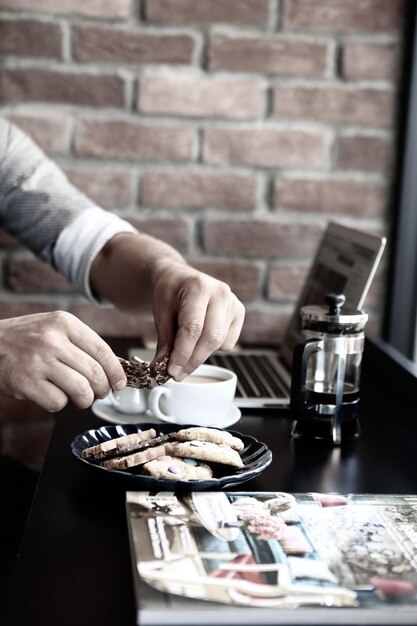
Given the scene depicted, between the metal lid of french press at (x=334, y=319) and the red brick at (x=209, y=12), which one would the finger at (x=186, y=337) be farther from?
the red brick at (x=209, y=12)

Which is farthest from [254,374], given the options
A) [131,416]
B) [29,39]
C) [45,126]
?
[29,39]

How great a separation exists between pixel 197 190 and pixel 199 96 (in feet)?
0.59

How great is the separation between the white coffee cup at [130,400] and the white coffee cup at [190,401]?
3cm

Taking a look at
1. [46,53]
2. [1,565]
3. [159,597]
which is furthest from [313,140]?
[159,597]

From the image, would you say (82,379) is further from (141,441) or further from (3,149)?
(3,149)

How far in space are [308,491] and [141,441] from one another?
19cm

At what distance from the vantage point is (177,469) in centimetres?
85

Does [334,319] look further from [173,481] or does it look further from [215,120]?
[215,120]

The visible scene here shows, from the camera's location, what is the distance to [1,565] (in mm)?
1164

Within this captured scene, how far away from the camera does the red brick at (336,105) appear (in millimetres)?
1675

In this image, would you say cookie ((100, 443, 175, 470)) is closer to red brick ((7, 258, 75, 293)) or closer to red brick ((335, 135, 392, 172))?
red brick ((7, 258, 75, 293))

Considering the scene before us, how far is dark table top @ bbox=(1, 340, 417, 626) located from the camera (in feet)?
2.19

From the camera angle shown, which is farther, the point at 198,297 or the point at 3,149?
the point at 3,149

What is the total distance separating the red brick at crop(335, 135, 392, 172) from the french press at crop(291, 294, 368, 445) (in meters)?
0.67
